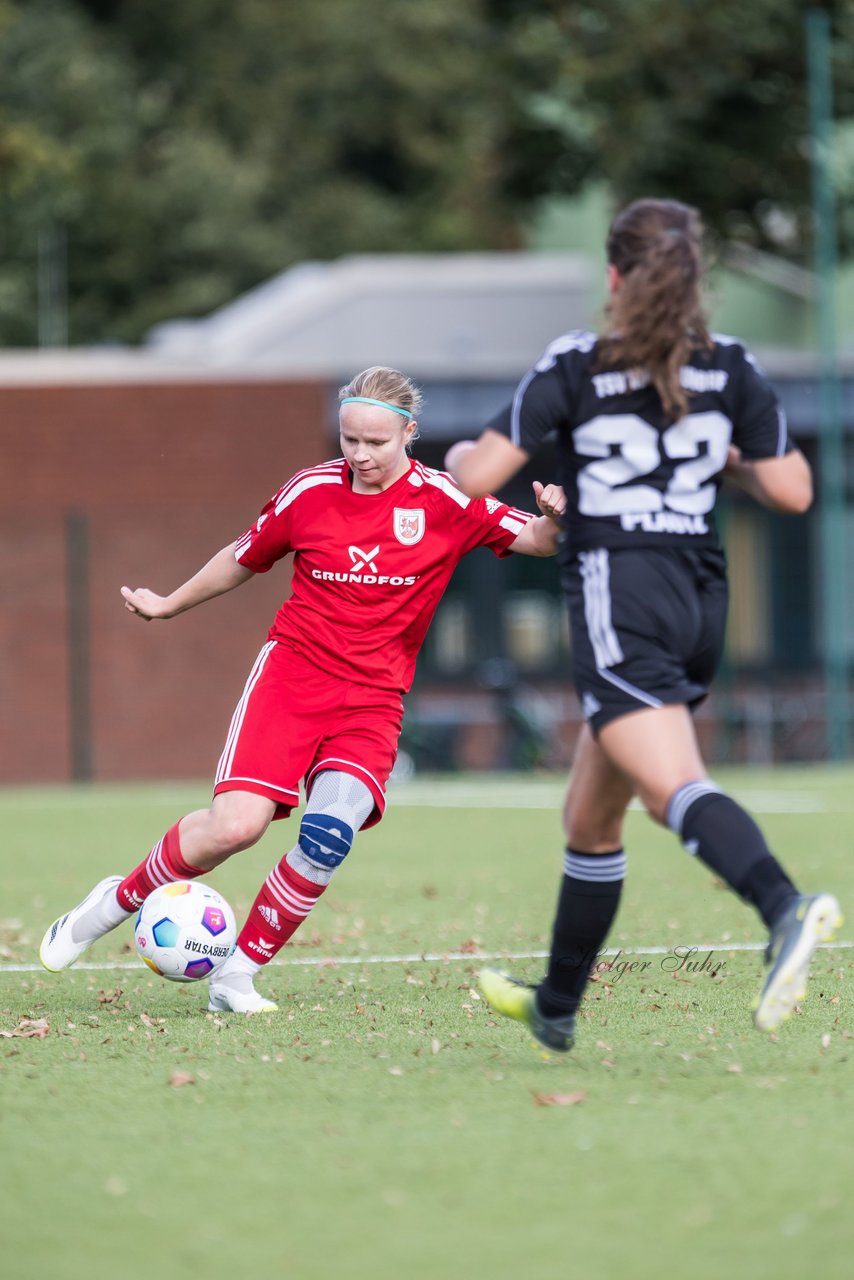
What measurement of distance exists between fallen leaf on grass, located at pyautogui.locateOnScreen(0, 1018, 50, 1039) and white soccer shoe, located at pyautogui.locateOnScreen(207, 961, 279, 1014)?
1.58ft

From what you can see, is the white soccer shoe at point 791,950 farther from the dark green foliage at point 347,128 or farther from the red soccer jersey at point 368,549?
the dark green foliage at point 347,128

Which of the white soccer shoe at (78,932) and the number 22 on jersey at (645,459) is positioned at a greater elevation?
the number 22 on jersey at (645,459)

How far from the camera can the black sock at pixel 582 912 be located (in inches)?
177

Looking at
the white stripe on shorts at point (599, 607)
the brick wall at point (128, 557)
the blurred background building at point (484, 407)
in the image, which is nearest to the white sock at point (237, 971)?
the white stripe on shorts at point (599, 607)

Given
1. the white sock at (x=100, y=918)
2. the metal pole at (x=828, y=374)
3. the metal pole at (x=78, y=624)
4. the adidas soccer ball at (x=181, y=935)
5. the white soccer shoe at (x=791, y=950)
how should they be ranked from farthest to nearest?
the metal pole at (x=78, y=624)
the metal pole at (x=828, y=374)
the white sock at (x=100, y=918)
the adidas soccer ball at (x=181, y=935)
the white soccer shoe at (x=791, y=950)

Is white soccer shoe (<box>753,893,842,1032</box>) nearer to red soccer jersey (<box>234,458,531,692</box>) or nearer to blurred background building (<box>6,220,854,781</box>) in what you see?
red soccer jersey (<box>234,458,531,692</box>)

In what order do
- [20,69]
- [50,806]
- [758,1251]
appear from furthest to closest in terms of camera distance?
1. [20,69]
2. [50,806]
3. [758,1251]

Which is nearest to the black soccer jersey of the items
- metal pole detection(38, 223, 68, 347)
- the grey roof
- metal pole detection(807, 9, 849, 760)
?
metal pole detection(807, 9, 849, 760)

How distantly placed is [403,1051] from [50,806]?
11978mm

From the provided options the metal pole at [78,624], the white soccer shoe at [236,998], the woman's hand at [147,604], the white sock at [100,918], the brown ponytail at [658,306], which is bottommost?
the metal pole at [78,624]

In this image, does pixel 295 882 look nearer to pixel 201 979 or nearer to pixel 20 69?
pixel 201 979

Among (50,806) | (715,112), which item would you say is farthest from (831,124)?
(50,806)

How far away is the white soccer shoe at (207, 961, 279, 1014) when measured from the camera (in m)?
5.52

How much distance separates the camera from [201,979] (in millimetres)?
5773
